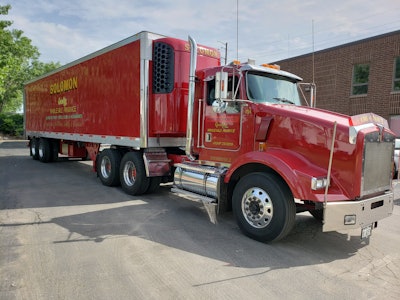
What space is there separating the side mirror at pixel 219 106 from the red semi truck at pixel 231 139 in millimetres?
17

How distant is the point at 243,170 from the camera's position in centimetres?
550

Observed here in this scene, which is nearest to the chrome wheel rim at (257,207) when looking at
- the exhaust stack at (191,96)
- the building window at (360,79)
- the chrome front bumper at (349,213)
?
the chrome front bumper at (349,213)

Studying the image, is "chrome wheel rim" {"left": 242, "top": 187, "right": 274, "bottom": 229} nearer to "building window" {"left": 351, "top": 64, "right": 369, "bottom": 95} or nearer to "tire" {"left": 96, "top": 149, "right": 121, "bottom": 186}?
"tire" {"left": 96, "top": 149, "right": 121, "bottom": 186}

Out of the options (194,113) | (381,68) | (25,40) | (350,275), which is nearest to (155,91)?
→ (194,113)

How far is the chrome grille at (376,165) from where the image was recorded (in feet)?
14.8

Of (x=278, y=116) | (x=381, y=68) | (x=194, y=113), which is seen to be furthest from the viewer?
(x=381, y=68)

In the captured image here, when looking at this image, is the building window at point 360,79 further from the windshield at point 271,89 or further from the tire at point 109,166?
the tire at point 109,166

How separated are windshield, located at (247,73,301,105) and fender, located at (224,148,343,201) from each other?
1.00 meters

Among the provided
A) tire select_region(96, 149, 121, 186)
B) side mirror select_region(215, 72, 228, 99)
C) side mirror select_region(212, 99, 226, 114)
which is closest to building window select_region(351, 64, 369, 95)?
tire select_region(96, 149, 121, 186)

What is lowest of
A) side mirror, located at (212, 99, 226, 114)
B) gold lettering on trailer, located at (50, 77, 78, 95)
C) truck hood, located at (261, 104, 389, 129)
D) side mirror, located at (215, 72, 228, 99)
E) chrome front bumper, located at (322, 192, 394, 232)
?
chrome front bumper, located at (322, 192, 394, 232)

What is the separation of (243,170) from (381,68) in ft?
45.8

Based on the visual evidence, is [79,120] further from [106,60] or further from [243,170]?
[243,170]

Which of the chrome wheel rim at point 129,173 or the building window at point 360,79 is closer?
the chrome wheel rim at point 129,173

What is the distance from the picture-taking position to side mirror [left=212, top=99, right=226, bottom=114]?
567cm
